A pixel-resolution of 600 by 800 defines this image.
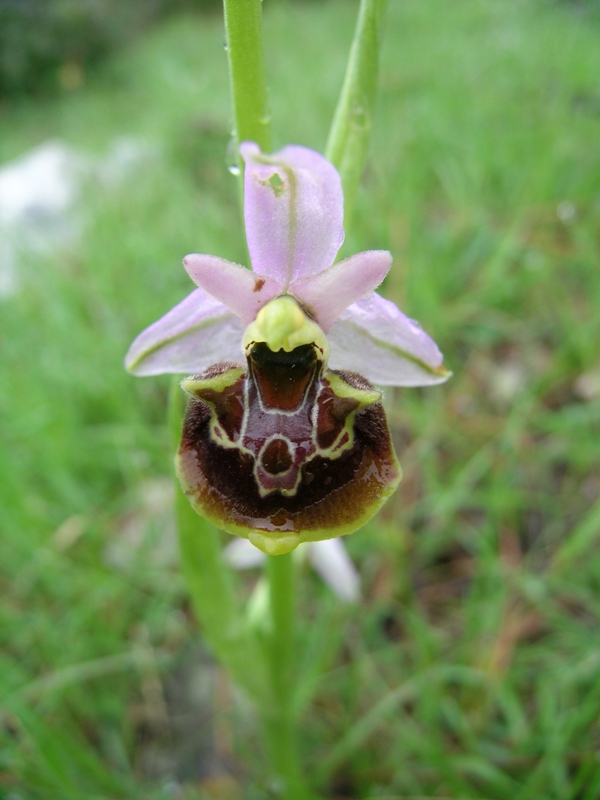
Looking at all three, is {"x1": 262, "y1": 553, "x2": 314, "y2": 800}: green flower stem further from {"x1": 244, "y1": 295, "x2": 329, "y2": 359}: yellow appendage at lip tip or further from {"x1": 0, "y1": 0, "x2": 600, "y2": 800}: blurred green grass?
{"x1": 244, "y1": 295, "x2": 329, "y2": 359}: yellow appendage at lip tip

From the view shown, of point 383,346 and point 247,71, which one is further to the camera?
point 383,346

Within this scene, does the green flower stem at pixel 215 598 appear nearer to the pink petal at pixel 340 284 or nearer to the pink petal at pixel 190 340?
the pink petal at pixel 190 340

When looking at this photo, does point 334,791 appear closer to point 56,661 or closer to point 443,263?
point 56,661

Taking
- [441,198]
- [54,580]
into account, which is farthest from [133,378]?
[441,198]

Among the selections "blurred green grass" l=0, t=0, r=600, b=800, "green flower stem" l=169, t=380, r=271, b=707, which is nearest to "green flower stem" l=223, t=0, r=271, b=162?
"green flower stem" l=169, t=380, r=271, b=707

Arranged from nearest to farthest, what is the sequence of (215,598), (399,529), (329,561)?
(215,598)
(329,561)
(399,529)

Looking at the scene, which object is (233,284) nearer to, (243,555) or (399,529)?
(243,555)

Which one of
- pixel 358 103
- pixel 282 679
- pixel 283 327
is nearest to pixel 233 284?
pixel 283 327
